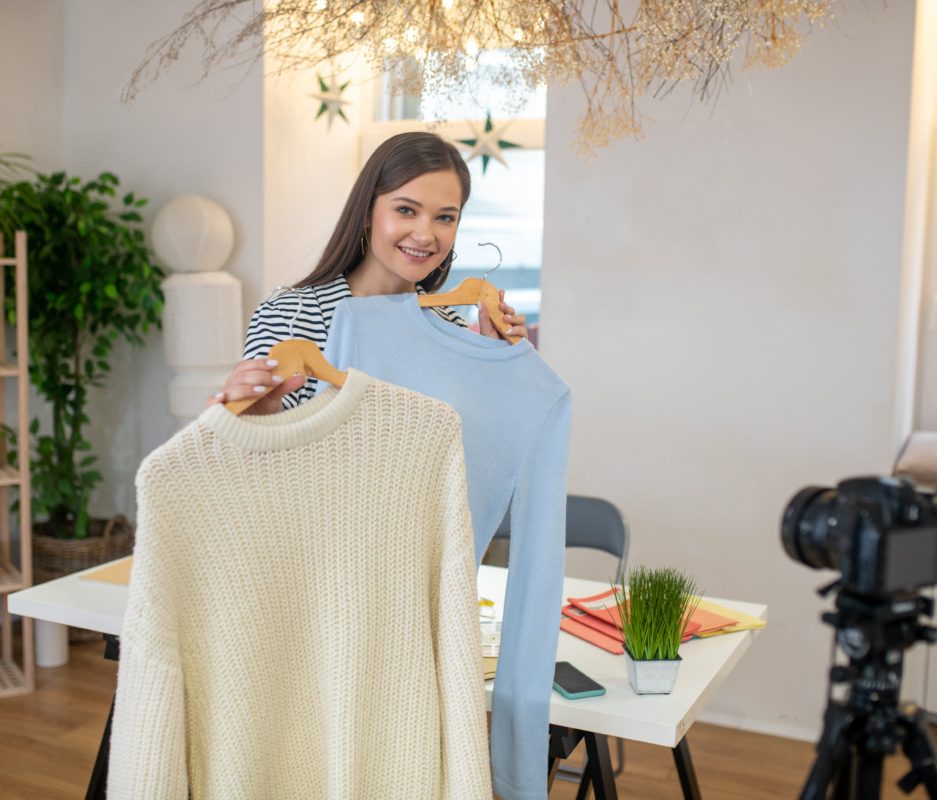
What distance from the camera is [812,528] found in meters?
1.15

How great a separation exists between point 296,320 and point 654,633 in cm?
86

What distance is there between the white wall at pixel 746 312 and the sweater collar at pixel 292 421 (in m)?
2.00

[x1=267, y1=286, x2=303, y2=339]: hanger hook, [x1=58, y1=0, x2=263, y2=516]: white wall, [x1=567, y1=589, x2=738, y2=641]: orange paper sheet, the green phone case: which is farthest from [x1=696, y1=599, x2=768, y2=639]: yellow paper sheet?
[x1=58, y1=0, x2=263, y2=516]: white wall

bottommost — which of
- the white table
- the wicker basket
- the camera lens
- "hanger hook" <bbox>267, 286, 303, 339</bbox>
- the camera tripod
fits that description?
the wicker basket

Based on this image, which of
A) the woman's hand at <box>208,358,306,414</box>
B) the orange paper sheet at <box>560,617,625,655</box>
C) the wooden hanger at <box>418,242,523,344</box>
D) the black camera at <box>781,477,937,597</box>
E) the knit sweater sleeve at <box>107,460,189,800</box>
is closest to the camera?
the black camera at <box>781,477,937,597</box>

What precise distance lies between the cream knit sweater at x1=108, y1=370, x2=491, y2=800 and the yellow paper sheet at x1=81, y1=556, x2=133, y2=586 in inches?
37.8

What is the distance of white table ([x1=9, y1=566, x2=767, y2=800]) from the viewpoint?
67.6 inches

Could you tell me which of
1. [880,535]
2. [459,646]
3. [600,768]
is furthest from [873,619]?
[600,768]

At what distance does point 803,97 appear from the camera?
10.2 ft

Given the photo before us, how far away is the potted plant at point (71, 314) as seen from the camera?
3.83 metres

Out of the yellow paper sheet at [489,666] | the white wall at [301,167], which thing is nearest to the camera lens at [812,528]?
the yellow paper sheet at [489,666]

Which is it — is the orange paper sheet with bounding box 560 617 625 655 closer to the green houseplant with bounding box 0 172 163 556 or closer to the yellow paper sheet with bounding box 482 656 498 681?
the yellow paper sheet with bounding box 482 656 498 681

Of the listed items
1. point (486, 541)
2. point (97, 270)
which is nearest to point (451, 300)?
point (486, 541)

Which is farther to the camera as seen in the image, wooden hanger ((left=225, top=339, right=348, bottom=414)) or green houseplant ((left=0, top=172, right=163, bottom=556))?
green houseplant ((left=0, top=172, right=163, bottom=556))
